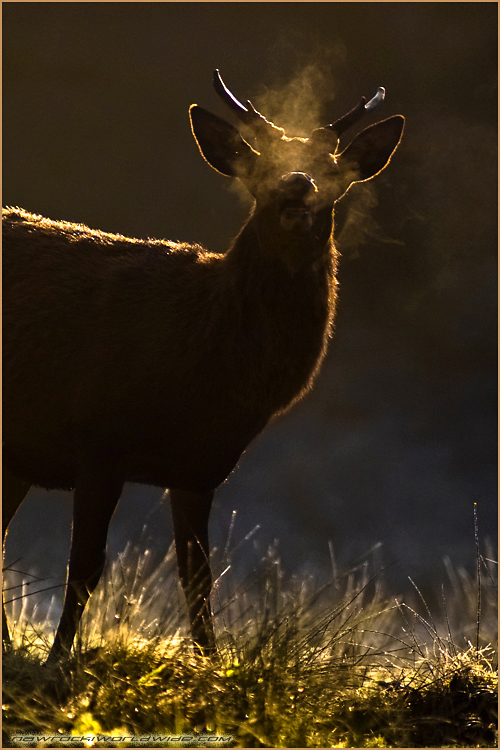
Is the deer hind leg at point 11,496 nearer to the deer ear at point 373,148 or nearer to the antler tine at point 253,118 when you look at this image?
the antler tine at point 253,118

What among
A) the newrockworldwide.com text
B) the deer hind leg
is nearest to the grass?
the newrockworldwide.com text

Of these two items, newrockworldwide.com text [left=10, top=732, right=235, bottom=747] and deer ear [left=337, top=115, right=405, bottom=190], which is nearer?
newrockworldwide.com text [left=10, top=732, right=235, bottom=747]

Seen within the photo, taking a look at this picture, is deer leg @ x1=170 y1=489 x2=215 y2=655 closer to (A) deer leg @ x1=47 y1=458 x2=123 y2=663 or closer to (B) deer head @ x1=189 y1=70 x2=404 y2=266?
(A) deer leg @ x1=47 y1=458 x2=123 y2=663

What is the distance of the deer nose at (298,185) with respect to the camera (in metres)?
4.75

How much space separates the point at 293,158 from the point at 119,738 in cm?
352

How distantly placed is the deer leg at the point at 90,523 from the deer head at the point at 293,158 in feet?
6.18

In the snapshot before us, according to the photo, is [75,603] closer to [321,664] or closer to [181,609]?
[181,609]

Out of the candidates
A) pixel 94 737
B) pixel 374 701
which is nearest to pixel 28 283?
pixel 94 737

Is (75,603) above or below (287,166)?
below

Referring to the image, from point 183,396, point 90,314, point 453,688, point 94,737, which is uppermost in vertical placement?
point 90,314

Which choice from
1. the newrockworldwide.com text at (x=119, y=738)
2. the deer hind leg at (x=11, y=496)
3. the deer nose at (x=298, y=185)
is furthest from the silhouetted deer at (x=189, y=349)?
the newrockworldwide.com text at (x=119, y=738)

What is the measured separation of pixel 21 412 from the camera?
5.51m

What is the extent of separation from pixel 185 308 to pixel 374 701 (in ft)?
8.85

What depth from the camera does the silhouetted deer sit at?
16.9 feet
